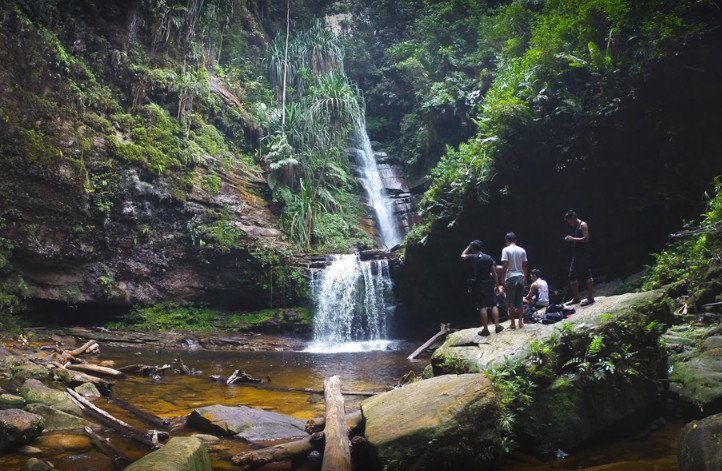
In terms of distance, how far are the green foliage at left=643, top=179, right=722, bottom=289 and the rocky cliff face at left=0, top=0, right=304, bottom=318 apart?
34.0 feet

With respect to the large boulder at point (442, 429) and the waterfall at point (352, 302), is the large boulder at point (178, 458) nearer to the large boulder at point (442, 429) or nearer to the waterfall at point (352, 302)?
the large boulder at point (442, 429)

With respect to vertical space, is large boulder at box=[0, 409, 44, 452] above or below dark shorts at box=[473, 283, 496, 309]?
below

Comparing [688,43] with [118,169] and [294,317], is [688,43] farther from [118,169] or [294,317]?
[118,169]

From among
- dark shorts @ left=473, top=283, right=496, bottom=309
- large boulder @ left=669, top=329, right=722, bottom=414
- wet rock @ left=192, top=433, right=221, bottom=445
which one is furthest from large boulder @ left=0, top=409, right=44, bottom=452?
large boulder @ left=669, top=329, right=722, bottom=414

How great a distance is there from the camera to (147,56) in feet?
58.0

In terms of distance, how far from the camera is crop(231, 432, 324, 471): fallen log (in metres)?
4.31

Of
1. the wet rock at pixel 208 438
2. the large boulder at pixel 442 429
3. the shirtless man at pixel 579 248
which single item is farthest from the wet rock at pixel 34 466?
the shirtless man at pixel 579 248

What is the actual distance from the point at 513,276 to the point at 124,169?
1258 centimetres

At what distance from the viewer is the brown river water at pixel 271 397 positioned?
14.0 feet

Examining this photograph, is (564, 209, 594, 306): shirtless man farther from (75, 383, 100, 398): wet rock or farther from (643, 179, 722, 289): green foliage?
(75, 383, 100, 398): wet rock

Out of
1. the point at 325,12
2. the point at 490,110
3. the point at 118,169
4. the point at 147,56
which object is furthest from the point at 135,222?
the point at 325,12

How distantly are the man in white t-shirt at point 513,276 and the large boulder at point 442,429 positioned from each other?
230cm

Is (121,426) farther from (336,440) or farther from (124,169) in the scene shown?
(124,169)

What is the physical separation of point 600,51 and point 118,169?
46.0 feet
